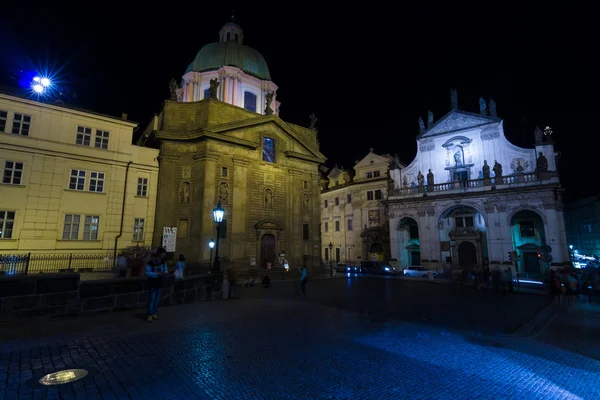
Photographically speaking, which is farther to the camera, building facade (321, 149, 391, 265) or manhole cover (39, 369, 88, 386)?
building facade (321, 149, 391, 265)

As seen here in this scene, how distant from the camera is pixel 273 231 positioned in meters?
29.9

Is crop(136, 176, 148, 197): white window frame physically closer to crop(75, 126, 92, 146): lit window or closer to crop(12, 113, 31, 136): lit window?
crop(75, 126, 92, 146): lit window

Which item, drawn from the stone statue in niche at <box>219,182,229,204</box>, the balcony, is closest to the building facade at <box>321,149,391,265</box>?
the balcony

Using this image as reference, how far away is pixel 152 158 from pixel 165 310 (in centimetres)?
2074

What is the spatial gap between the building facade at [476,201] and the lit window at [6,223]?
1524 inches

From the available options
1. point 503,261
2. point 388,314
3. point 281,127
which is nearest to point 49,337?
point 388,314

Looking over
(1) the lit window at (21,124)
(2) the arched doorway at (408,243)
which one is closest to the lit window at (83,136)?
(1) the lit window at (21,124)

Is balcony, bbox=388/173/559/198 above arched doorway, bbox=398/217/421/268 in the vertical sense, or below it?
above

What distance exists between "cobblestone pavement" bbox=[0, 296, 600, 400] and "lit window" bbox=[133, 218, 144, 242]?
18.3 m

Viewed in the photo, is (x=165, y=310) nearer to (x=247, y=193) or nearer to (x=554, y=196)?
(x=247, y=193)

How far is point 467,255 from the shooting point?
3688 centimetres

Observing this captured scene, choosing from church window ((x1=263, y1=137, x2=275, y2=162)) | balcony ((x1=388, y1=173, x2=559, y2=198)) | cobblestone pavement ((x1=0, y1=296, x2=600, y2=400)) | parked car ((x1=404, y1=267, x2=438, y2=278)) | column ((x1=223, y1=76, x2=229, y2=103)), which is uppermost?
column ((x1=223, y1=76, x2=229, y2=103))

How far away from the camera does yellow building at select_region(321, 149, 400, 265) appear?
1768 inches

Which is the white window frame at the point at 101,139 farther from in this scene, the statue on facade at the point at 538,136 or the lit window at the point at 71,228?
the statue on facade at the point at 538,136
